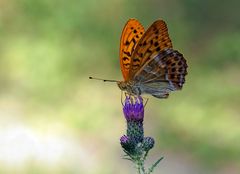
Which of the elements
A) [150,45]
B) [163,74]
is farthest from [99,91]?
[150,45]

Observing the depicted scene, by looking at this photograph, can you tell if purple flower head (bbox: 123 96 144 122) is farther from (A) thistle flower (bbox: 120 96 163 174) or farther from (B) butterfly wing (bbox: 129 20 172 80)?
(B) butterfly wing (bbox: 129 20 172 80)

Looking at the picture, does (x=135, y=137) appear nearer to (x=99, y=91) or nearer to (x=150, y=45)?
(x=150, y=45)

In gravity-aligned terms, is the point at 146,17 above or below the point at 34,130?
A: above

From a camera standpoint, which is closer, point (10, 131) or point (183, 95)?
point (10, 131)

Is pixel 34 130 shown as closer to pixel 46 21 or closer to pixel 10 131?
pixel 10 131

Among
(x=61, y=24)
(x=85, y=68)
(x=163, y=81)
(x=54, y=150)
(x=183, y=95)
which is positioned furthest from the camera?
(x=61, y=24)

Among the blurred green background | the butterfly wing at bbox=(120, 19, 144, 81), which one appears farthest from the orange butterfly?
the blurred green background

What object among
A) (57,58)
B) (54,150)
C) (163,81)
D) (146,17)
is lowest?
(54,150)

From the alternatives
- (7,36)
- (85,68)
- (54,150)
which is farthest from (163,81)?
(7,36)
